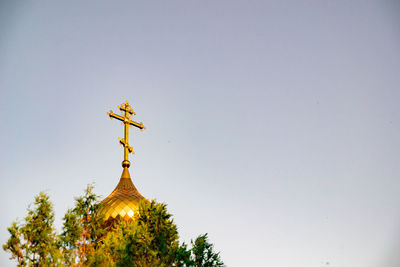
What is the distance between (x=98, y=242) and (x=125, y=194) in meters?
8.94

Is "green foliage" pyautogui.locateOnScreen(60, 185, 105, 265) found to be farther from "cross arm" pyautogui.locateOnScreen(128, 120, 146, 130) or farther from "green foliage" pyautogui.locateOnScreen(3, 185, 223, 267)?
"cross arm" pyautogui.locateOnScreen(128, 120, 146, 130)

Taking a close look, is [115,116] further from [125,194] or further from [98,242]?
[98,242]

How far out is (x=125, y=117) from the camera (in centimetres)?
3284

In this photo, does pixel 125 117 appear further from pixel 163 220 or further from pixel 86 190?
pixel 163 220

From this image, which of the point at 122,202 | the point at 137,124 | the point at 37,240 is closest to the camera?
the point at 37,240

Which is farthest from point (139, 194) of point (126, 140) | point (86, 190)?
point (86, 190)

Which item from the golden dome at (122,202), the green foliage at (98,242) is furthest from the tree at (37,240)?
the golden dome at (122,202)

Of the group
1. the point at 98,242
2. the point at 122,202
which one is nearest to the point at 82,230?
the point at 98,242

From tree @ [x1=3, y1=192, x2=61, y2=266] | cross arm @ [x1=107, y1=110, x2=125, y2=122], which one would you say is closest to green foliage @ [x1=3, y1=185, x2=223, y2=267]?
tree @ [x1=3, y1=192, x2=61, y2=266]

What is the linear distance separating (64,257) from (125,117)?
13342 mm

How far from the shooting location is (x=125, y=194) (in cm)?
3203

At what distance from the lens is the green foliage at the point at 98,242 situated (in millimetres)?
20000

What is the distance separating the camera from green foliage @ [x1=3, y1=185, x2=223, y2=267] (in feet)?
65.6

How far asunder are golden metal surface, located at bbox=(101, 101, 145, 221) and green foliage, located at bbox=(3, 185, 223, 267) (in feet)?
21.1
